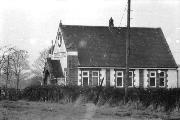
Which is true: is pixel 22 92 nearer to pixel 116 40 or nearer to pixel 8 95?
pixel 8 95

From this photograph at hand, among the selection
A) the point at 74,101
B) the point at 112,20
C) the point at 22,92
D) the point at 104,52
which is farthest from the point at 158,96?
the point at 112,20

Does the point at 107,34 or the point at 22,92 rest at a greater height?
the point at 107,34

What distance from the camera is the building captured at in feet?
149

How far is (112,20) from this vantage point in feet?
170

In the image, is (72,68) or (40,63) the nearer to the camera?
(72,68)

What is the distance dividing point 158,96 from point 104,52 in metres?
20.7

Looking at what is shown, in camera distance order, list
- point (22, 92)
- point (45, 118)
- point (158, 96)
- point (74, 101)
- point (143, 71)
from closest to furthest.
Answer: point (45, 118), point (158, 96), point (74, 101), point (22, 92), point (143, 71)

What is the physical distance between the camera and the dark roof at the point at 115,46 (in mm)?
46594

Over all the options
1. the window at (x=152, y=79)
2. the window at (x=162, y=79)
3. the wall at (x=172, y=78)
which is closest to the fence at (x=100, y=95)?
the window at (x=152, y=79)

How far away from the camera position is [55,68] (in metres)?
48.2

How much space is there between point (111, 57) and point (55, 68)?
273 inches

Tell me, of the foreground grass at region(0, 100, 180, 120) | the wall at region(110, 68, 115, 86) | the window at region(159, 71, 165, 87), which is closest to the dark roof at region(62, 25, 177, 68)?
the wall at region(110, 68, 115, 86)

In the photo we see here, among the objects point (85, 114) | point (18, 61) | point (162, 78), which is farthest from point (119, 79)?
point (18, 61)

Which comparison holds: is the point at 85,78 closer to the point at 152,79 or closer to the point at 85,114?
the point at 152,79
